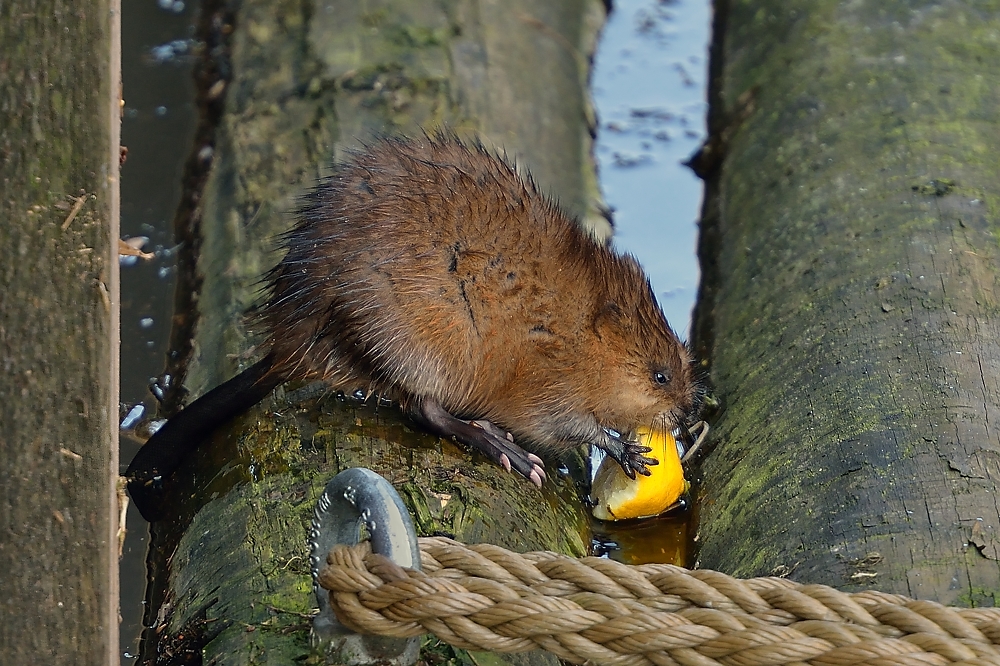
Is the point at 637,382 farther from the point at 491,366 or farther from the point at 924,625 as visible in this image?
the point at 924,625

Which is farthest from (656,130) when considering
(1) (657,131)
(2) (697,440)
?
(2) (697,440)

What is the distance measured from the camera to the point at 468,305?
8.91 feet

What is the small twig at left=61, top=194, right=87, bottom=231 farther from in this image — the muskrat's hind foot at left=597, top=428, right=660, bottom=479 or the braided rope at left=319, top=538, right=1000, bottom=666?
the muskrat's hind foot at left=597, top=428, right=660, bottom=479

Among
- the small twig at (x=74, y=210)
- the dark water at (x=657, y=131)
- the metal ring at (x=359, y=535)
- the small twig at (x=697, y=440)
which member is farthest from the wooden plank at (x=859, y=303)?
the small twig at (x=74, y=210)

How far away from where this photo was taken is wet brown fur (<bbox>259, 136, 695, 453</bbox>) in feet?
8.67

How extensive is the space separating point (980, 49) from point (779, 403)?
5.39 feet

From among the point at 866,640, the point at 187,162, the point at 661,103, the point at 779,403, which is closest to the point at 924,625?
the point at 866,640

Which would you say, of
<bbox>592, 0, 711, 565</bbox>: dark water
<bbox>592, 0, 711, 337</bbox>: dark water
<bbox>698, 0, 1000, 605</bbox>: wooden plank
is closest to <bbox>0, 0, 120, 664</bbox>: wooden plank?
<bbox>698, 0, 1000, 605</bbox>: wooden plank

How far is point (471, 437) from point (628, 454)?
1.61 ft

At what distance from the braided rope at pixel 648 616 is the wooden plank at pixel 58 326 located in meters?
0.44

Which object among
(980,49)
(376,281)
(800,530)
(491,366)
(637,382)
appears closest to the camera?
(800,530)

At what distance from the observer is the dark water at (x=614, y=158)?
3.25m

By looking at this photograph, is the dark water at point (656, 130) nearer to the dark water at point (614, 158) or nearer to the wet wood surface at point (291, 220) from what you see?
the dark water at point (614, 158)

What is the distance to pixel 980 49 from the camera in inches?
143
